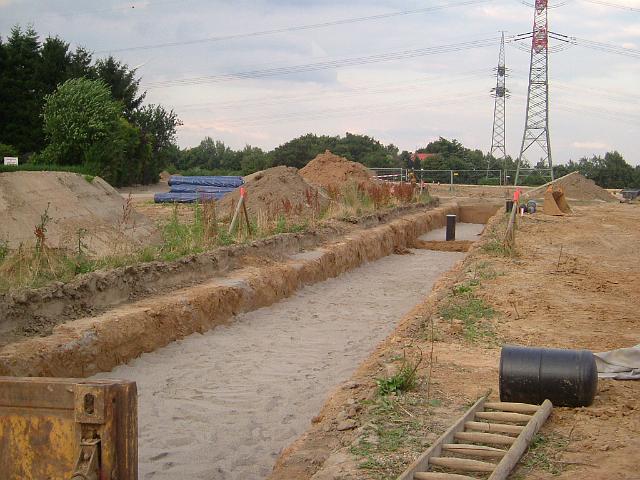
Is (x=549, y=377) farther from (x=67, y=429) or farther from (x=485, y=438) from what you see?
(x=67, y=429)

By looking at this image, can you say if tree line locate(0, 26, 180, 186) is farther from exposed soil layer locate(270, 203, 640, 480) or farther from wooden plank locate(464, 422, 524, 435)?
wooden plank locate(464, 422, 524, 435)

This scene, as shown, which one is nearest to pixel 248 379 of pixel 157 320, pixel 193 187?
pixel 157 320

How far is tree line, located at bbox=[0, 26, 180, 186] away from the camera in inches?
1355

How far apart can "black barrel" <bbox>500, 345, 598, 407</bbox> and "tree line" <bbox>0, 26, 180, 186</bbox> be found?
30.0 meters

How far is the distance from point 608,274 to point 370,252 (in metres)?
6.53

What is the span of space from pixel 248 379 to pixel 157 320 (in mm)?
1714

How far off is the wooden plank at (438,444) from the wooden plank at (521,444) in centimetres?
40

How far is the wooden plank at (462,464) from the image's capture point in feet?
13.6

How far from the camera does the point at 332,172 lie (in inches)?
1320

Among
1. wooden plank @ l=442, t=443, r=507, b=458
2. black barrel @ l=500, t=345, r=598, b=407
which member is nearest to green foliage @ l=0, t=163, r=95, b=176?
black barrel @ l=500, t=345, r=598, b=407

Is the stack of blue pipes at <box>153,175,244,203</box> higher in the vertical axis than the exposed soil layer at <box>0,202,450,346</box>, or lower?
higher

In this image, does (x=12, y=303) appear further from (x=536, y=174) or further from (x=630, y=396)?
(x=536, y=174)

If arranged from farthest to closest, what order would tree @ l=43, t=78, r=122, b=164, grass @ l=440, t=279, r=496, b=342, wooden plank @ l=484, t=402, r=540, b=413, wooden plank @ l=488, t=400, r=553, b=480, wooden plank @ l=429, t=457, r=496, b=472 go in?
tree @ l=43, t=78, r=122, b=164, grass @ l=440, t=279, r=496, b=342, wooden plank @ l=484, t=402, r=540, b=413, wooden plank @ l=429, t=457, r=496, b=472, wooden plank @ l=488, t=400, r=553, b=480

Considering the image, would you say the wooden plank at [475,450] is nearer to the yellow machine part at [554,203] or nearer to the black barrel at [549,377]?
the black barrel at [549,377]
